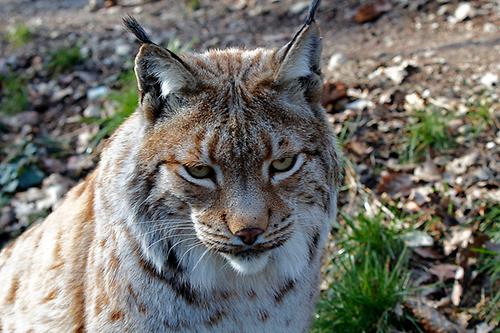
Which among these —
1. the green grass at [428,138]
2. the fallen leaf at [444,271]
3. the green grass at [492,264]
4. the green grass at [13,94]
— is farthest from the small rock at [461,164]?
the green grass at [13,94]

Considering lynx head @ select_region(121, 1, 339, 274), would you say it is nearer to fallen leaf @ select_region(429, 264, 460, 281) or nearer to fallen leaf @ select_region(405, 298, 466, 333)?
fallen leaf @ select_region(405, 298, 466, 333)

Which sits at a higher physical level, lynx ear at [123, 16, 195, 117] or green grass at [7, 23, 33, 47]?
lynx ear at [123, 16, 195, 117]

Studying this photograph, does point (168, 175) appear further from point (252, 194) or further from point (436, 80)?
point (436, 80)

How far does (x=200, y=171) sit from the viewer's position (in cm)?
327

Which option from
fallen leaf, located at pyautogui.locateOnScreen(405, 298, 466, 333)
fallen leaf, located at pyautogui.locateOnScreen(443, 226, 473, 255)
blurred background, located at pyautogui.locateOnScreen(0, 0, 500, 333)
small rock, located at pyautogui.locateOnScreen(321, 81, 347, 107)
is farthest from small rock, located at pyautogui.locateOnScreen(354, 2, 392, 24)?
fallen leaf, located at pyautogui.locateOnScreen(405, 298, 466, 333)

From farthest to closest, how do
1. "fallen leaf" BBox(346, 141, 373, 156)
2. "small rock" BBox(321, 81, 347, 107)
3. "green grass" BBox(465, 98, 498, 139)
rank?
1. "small rock" BBox(321, 81, 347, 107)
2. "fallen leaf" BBox(346, 141, 373, 156)
3. "green grass" BBox(465, 98, 498, 139)

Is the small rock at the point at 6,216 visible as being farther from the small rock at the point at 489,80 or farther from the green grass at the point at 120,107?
the small rock at the point at 489,80

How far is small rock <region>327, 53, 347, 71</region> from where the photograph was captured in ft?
24.3

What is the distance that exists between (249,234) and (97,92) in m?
5.24

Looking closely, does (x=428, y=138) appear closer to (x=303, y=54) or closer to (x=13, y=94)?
(x=303, y=54)

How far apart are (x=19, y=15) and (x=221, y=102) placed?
847 centimetres

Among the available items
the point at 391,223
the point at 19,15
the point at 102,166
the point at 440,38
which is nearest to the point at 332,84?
the point at 440,38

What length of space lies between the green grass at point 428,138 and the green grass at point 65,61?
4.47 metres

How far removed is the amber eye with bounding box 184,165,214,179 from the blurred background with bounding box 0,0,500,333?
1979 mm
